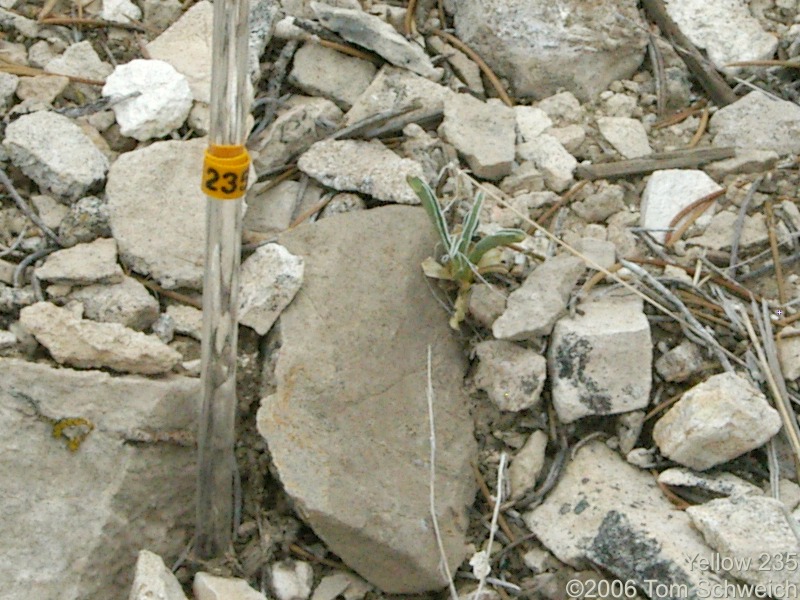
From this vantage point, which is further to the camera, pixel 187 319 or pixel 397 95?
pixel 397 95

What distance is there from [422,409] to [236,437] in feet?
1.50

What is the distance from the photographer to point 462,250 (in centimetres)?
269

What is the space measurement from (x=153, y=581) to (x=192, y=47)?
5.39 feet

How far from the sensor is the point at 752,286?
289 centimetres

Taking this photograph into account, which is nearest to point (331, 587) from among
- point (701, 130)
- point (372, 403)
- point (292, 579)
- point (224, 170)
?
point (292, 579)

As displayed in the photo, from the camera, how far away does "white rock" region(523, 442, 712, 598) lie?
2.36m

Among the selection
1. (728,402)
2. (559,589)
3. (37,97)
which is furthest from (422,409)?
(37,97)

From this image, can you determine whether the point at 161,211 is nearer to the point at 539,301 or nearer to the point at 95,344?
the point at 95,344

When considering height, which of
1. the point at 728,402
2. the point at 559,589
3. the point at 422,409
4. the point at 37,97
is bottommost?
the point at 559,589

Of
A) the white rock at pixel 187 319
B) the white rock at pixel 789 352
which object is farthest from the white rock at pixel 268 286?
the white rock at pixel 789 352

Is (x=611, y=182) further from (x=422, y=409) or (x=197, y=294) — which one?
(x=197, y=294)

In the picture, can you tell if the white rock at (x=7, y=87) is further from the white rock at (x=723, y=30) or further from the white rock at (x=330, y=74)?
the white rock at (x=723, y=30)

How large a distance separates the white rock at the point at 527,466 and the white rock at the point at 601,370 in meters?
0.10

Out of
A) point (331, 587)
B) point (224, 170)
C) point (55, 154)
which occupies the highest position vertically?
point (224, 170)
